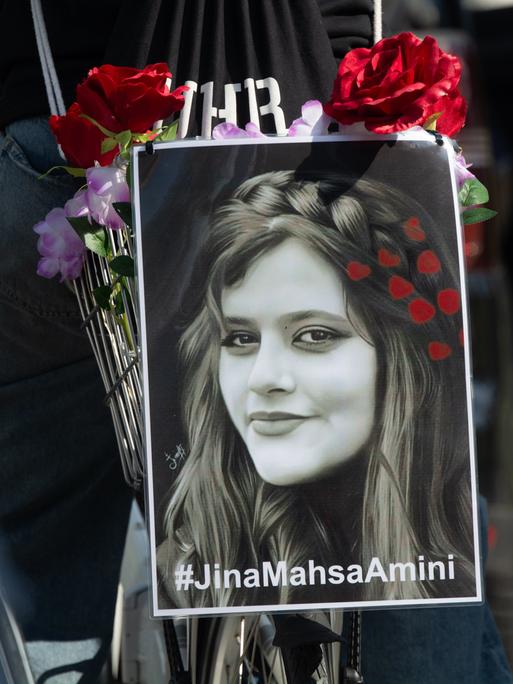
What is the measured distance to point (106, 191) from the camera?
1521 mm

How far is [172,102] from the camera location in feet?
4.89

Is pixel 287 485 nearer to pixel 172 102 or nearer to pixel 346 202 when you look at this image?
pixel 346 202

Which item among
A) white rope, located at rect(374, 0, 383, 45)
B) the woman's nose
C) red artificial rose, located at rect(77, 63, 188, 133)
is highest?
white rope, located at rect(374, 0, 383, 45)

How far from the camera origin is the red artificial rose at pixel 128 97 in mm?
1477

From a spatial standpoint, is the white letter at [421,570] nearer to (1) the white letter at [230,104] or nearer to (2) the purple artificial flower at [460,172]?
(2) the purple artificial flower at [460,172]

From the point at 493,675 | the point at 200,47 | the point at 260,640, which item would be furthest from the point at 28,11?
the point at 493,675

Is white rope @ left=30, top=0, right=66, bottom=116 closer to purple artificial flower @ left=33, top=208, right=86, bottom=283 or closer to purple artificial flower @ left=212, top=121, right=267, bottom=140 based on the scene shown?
purple artificial flower @ left=33, top=208, right=86, bottom=283

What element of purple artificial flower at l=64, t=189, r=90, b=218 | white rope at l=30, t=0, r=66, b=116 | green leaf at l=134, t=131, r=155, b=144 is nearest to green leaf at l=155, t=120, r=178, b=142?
green leaf at l=134, t=131, r=155, b=144

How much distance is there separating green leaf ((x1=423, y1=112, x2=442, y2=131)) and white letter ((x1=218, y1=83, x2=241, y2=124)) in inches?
9.9

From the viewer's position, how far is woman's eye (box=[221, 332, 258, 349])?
147 cm

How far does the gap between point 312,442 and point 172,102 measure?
457 millimetres

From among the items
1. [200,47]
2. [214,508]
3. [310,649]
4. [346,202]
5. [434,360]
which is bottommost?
[310,649]

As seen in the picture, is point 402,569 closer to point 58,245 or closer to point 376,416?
point 376,416

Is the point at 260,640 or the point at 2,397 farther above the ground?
the point at 2,397
